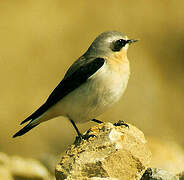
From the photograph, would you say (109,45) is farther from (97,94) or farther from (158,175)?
(158,175)

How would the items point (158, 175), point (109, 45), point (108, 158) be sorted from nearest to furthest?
1. point (158, 175)
2. point (108, 158)
3. point (109, 45)

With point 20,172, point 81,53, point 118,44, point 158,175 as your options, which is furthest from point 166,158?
point 81,53

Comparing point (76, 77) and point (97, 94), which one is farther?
point (76, 77)

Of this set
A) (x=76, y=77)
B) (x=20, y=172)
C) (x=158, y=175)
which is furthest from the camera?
(x=76, y=77)

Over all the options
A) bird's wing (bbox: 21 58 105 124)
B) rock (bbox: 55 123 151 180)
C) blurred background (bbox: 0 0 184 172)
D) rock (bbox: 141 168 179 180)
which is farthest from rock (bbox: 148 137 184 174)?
blurred background (bbox: 0 0 184 172)

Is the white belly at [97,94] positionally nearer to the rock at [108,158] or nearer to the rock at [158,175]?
the rock at [108,158]

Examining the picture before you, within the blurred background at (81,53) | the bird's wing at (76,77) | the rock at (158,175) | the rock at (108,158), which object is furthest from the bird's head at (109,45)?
the blurred background at (81,53)

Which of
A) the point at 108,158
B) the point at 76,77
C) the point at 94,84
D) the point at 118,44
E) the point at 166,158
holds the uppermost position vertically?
the point at 118,44

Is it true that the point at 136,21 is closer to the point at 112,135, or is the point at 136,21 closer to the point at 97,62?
the point at 97,62

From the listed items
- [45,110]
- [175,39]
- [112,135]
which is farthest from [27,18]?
[112,135]
